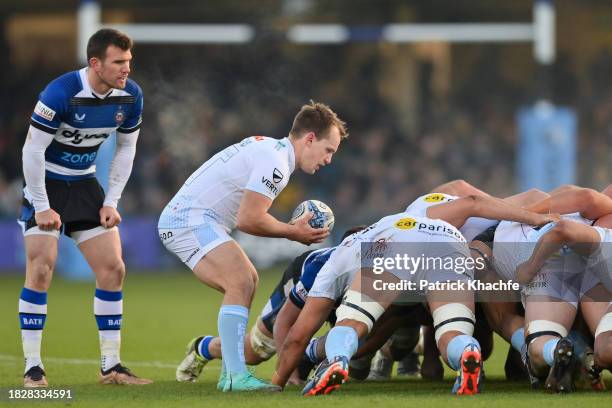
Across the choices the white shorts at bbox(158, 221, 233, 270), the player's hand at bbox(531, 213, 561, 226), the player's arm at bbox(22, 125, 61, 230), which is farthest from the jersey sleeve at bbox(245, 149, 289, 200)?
the player's hand at bbox(531, 213, 561, 226)

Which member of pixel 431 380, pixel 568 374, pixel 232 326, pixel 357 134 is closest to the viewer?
pixel 568 374

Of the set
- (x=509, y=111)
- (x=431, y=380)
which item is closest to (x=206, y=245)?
(x=431, y=380)

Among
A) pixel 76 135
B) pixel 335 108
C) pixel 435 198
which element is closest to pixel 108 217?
pixel 76 135

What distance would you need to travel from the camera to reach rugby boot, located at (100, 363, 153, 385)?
24.8ft

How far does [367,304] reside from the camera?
682cm

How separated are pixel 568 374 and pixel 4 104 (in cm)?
1691

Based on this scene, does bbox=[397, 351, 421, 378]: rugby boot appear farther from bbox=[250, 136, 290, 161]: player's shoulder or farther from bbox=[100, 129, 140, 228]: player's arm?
bbox=[100, 129, 140, 228]: player's arm

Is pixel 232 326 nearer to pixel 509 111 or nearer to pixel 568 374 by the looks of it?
pixel 568 374

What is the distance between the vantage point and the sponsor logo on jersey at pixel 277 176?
279 inches

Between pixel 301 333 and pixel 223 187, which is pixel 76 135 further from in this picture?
pixel 301 333

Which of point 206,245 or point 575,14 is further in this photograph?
point 575,14

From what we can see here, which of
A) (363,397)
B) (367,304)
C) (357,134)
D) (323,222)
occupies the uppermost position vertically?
(357,134)

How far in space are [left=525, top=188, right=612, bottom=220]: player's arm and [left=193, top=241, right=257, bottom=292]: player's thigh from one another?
1820mm

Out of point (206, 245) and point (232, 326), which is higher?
point (206, 245)
